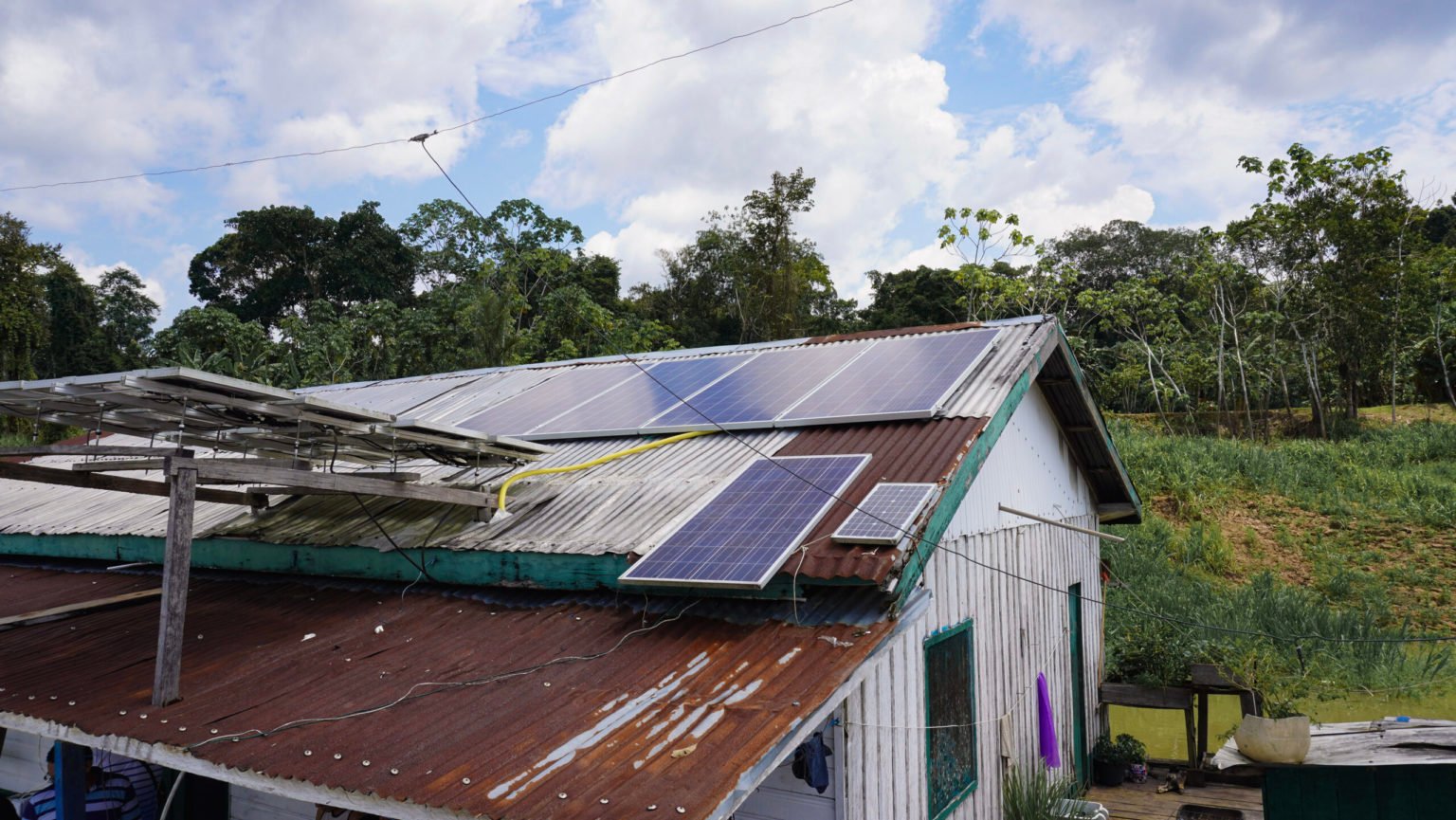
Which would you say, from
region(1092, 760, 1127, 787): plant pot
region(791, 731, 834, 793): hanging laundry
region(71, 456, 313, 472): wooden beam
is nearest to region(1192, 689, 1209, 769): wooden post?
region(1092, 760, 1127, 787): plant pot

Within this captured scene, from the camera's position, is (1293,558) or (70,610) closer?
(70,610)

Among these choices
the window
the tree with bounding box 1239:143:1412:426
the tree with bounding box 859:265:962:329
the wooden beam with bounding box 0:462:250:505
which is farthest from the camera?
the tree with bounding box 859:265:962:329

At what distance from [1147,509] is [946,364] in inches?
663

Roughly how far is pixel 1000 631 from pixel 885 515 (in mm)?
3141

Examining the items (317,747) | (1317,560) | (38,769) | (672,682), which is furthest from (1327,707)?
(38,769)

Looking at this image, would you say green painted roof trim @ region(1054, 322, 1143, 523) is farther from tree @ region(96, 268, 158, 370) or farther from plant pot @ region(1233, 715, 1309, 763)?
tree @ region(96, 268, 158, 370)

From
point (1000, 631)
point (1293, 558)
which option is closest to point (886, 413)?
point (1000, 631)

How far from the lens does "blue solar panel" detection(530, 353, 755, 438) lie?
31.2ft

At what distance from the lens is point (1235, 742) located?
291 inches

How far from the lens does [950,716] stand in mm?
7238

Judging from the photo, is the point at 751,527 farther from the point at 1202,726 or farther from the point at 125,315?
the point at 125,315

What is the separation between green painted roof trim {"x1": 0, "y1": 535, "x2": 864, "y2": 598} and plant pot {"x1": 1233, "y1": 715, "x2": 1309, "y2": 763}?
3800 millimetres

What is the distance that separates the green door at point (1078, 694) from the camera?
1087cm

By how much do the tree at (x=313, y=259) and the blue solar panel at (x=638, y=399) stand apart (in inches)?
1469
